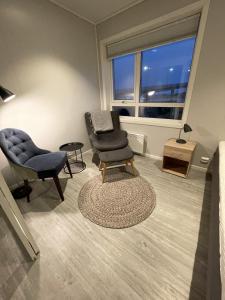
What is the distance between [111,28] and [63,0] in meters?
0.84

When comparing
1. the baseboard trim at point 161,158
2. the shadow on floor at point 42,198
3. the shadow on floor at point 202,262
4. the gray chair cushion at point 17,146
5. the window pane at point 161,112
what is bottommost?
the shadow on floor at point 202,262

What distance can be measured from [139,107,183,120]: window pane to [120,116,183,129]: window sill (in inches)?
3.9

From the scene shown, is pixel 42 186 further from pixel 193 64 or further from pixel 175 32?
pixel 175 32

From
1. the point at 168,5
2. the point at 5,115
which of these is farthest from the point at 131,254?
the point at 168,5

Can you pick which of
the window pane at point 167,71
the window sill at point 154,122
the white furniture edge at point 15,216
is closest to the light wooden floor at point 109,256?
the white furniture edge at point 15,216

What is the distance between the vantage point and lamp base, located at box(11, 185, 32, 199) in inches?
76.2

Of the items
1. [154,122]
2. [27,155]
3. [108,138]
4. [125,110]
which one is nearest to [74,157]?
[108,138]

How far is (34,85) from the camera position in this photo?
210 centimetres

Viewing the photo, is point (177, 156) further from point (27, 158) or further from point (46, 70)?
point (46, 70)

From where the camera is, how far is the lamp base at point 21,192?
1935 mm

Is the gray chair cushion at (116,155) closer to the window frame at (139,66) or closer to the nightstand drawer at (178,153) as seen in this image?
the nightstand drawer at (178,153)

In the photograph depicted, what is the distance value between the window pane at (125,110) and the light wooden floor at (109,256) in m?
1.82

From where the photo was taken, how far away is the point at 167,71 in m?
2.41

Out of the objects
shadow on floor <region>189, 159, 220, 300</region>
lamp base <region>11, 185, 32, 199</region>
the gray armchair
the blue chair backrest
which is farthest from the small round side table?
shadow on floor <region>189, 159, 220, 300</region>
